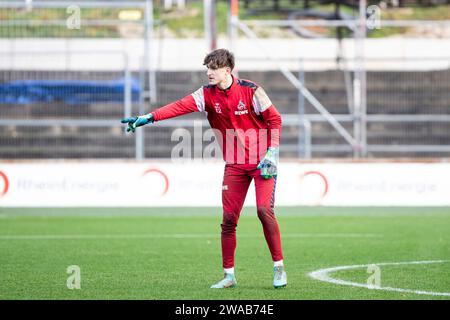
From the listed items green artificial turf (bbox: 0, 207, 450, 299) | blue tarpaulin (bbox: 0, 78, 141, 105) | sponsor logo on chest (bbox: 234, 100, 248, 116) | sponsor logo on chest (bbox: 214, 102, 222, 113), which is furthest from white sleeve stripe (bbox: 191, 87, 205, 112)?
blue tarpaulin (bbox: 0, 78, 141, 105)

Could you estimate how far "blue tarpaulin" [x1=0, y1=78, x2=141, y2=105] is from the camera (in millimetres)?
25266

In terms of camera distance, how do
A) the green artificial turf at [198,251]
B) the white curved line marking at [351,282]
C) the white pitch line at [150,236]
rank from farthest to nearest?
the white pitch line at [150,236]
the green artificial turf at [198,251]
the white curved line marking at [351,282]

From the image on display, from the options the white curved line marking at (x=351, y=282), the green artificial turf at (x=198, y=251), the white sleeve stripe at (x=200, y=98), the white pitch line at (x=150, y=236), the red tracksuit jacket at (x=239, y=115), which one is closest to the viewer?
the white curved line marking at (x=351, y=282)

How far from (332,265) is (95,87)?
45.8ft

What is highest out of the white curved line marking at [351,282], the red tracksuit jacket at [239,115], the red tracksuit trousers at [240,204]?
the red tracksuit jacket at [239,115]

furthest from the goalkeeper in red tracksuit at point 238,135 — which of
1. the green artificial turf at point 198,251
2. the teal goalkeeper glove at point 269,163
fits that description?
the green artificial turf at point 198,251

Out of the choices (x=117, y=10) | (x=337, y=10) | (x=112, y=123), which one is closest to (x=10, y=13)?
(x=117, y=10)

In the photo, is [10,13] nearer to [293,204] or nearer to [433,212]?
[293,204]

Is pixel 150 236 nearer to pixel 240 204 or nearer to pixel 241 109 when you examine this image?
pixel 240 204

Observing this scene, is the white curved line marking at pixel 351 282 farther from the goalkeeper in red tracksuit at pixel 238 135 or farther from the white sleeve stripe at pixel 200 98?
the white sleeve stripe at pixel 200 98

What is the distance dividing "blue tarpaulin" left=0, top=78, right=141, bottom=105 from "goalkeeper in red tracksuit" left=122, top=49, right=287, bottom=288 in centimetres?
1514

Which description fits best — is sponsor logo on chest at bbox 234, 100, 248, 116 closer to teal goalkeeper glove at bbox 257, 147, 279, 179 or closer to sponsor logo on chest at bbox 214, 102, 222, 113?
sponsor logo on chest at bbox 214, 102, 222, 113

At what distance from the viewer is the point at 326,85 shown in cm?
2875

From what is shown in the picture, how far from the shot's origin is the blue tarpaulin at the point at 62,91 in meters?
25.3
